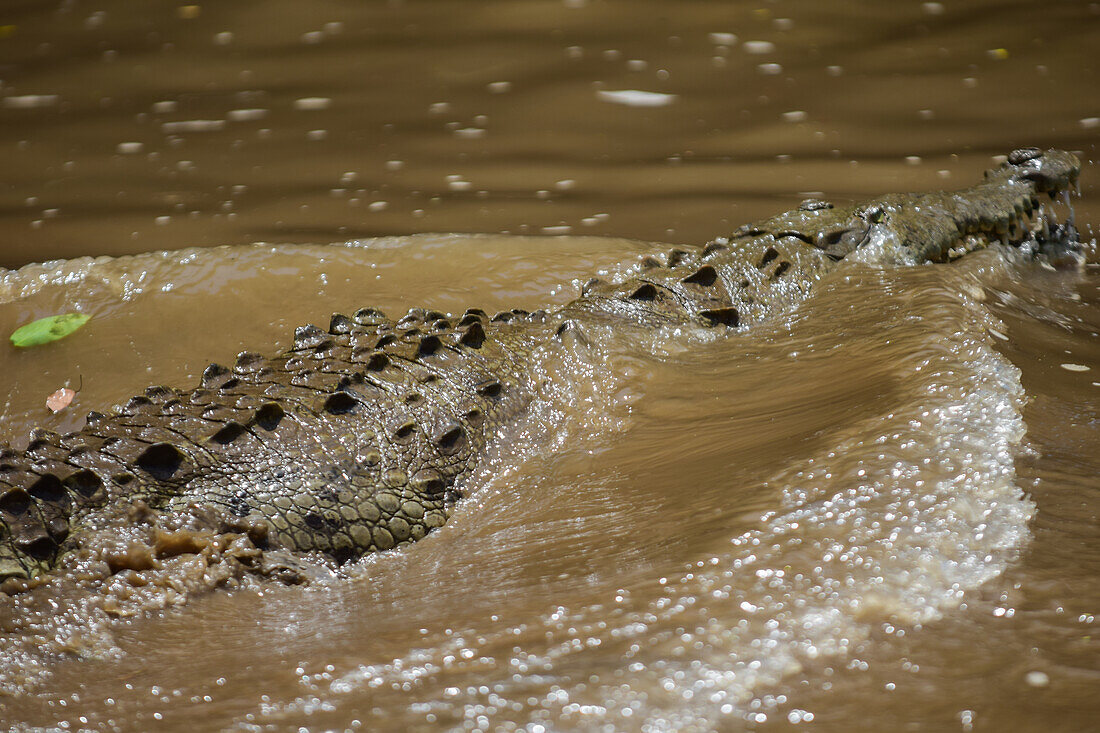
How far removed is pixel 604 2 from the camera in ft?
22.4

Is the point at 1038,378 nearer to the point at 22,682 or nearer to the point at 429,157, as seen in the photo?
the point at 22,682

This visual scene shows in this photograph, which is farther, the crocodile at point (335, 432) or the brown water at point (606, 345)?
the crocodile at point (335, 432)

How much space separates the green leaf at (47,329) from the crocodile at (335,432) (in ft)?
4.52

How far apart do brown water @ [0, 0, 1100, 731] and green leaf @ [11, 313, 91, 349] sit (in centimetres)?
8

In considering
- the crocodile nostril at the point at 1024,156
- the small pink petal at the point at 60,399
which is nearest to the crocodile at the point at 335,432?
the small pink petal at the point at 60,399

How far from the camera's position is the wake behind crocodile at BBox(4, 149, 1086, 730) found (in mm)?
1267

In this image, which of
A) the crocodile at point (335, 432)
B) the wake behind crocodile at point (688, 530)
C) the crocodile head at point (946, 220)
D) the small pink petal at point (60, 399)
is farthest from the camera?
the crocodile head at point (946, 220)

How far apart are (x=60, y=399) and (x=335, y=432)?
1.54 meters

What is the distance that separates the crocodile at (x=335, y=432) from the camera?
6.44 feet

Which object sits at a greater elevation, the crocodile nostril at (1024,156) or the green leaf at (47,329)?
the crocodile nostril at (1024,156)

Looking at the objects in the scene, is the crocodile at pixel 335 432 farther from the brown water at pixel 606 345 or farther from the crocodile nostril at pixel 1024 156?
the crocodile nostril at pixel 1024 156

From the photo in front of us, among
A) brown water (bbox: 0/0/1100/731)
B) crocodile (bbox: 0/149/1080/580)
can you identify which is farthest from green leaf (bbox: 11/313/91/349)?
crocodile (bbox: 0/149/1080/580)

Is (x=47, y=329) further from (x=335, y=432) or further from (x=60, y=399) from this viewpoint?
(x=335, y=432)

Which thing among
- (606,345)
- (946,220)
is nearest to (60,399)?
(606,345)
